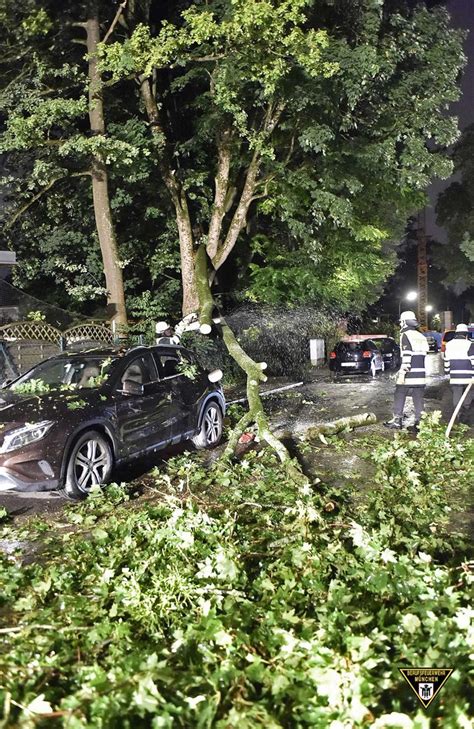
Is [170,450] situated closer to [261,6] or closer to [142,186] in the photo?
[261,6]

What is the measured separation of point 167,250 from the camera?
18.4m

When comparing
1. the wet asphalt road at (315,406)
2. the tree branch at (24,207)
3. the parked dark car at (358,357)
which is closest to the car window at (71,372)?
the wet asphalt road at (315,406)

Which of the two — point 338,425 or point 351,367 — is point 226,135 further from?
point 338,425

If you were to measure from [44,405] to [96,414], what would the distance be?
0.53 m

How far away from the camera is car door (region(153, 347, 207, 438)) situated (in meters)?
7.66

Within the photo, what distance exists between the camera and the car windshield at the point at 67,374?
6723 mm

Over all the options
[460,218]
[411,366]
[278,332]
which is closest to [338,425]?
[411,366]

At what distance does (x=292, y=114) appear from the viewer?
15430mm

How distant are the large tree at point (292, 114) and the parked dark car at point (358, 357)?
2.95 metres

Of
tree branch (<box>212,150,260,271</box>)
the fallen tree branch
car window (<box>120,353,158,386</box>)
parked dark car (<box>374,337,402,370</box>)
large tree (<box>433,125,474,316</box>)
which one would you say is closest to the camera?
car window (<box>120,353,158,386</box>)

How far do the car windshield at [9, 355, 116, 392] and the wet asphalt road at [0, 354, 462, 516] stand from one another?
1.21m

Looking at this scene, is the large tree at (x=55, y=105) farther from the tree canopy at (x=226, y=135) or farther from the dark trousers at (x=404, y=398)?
the dark trousers at (x=404, y=398)

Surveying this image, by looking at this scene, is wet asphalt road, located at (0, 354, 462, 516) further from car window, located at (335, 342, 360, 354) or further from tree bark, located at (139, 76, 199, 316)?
tree bark, located at (139, 76, 199, 316)

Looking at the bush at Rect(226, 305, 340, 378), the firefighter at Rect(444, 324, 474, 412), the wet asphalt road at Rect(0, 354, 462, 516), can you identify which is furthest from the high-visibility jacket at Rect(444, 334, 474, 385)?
the bush at Rect(226, 305, 340, 378)
